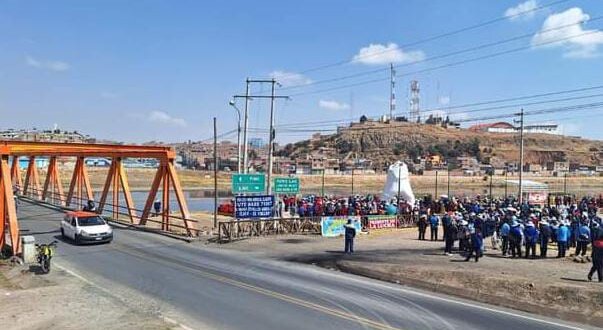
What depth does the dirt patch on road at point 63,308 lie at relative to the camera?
1442 cm

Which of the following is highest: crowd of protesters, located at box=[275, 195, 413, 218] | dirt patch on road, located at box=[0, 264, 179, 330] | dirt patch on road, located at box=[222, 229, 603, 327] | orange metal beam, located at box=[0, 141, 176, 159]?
orange metal beam, located at box=[0, 141, 176, 159]

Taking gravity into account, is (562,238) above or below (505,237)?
above

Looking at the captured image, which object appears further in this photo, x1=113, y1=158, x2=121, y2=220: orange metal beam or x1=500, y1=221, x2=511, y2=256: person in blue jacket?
x1=113, y1=158, x2=121, y2=220: orange metal beam

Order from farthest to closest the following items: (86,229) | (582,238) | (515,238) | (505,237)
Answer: (86,229) → (505,237) → (582,238) → (515,238)

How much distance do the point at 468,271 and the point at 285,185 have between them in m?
18.7

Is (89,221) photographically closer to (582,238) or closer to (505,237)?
(505,237)

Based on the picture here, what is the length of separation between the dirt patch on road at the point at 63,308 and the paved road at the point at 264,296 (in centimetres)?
71

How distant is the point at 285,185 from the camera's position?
38.3 m

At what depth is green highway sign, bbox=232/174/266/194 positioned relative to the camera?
1439 inches

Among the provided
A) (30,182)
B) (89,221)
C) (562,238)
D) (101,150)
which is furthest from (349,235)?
(30,182)

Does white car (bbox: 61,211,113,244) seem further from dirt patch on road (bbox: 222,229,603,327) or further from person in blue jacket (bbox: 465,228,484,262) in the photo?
person in blue jacket (bbox: 465,228,484,262)

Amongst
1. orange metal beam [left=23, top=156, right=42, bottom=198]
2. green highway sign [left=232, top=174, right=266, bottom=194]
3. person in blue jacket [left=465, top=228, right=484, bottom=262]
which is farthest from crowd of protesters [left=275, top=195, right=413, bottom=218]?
orange metal beam [left=23, top=156, right=42, bottom=198]

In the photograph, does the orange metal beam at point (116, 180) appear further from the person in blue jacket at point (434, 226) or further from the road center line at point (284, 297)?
the person in blue jacket at point (434, 226)

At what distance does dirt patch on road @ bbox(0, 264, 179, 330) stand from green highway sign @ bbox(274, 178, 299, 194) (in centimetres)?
1801
